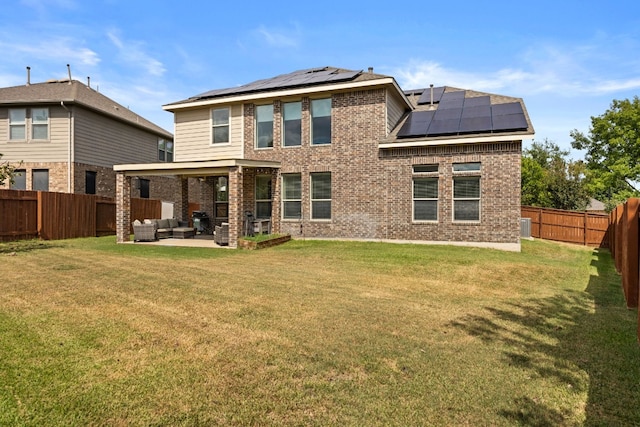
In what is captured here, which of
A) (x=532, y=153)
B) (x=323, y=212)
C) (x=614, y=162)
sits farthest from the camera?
(x=532, y=153)

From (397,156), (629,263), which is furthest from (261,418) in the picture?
(397,156)

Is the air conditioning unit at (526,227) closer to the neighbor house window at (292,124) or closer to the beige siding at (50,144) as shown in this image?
the neighbor house window at (292,124)

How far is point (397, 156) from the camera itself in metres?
13.6

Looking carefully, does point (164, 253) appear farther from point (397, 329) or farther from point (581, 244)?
point (581, 244)

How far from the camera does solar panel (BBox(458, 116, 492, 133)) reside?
12727 mm

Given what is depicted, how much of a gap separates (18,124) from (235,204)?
14.2m

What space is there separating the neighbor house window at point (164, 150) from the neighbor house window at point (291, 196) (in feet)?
45.8

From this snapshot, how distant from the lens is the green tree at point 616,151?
115 ft

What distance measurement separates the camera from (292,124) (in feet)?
50.1

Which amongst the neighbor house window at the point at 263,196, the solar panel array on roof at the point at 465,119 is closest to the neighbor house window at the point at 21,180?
the neighbor house window at the point at 263,196

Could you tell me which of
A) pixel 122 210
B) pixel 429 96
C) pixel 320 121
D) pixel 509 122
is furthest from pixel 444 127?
pixel 122 210

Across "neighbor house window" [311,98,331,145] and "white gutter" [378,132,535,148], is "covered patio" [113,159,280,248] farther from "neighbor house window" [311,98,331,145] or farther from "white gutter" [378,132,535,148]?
"white gutter" [378,132,535,148]

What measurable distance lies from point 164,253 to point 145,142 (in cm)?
1490

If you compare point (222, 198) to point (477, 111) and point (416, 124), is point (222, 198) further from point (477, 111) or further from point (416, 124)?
point (477, 111)
